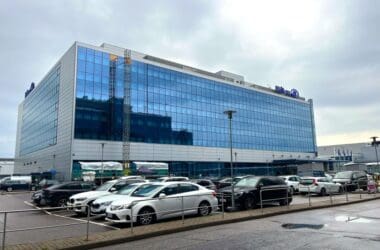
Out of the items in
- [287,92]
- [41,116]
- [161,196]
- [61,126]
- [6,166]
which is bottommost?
[161,196]

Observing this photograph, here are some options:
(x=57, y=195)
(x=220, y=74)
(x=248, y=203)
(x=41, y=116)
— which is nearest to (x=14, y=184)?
(x=57, y=195)

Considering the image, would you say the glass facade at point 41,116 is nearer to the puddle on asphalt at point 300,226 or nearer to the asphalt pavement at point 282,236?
the asphalt pavement at point 282,236

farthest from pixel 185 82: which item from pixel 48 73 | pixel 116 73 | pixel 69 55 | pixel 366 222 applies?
pixel 366 222

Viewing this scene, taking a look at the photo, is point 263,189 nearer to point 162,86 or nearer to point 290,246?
point 290,246

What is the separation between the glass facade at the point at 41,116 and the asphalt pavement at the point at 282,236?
57.1 m

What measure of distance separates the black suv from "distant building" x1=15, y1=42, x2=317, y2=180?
3476 cm

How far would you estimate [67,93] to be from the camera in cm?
5772

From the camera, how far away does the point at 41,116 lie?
2990 inches

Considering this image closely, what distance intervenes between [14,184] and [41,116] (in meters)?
32.6

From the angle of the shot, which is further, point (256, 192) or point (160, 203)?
point (256, 192)

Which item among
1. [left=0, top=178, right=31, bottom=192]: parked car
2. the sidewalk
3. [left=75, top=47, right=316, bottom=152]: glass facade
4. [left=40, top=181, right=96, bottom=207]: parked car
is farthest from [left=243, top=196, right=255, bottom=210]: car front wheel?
[left=75, top=47, right=316, bottom=152]: glass facade

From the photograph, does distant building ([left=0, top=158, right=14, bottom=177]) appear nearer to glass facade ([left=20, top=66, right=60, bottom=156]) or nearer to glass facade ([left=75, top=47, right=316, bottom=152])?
glass facade ([left=20, top=66, right=60, bottom=156])

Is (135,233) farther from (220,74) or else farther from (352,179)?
(220,74)

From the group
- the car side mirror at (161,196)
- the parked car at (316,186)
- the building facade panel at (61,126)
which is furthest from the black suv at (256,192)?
the building facade panel at (61,126)
